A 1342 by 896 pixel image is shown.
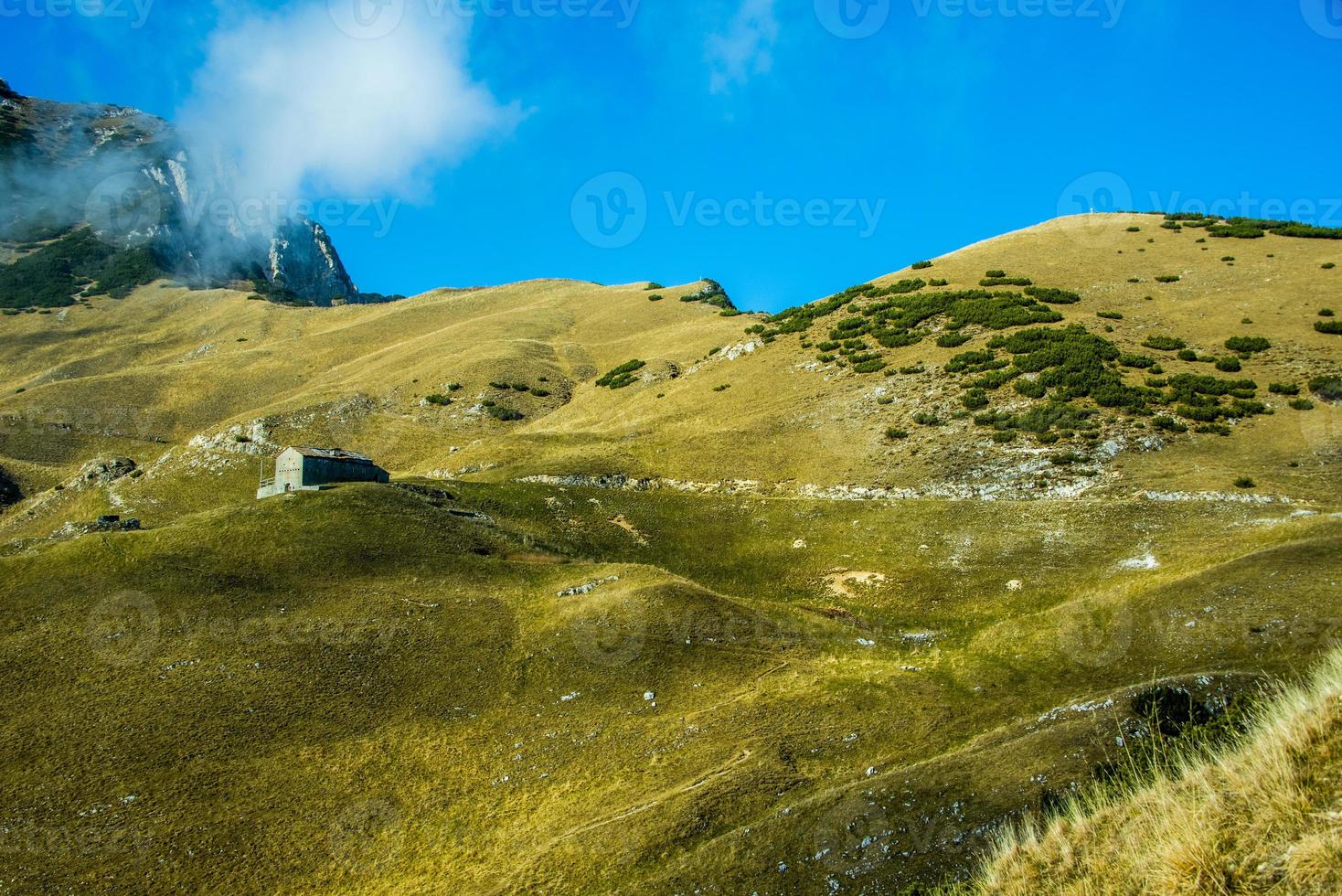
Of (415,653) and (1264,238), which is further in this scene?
(1264,238)

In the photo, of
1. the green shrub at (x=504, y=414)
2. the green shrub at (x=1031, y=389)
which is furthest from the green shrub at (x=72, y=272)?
the green shrub at (x=1031, y=389)

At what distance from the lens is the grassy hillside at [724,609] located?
22.2 metres

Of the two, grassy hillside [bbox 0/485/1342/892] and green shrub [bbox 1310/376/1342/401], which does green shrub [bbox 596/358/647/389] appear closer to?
grassy hillside [bbox 0/485/1342/892]

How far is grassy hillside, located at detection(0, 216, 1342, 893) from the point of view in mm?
22172

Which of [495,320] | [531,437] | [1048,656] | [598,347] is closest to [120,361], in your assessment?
[495,320]

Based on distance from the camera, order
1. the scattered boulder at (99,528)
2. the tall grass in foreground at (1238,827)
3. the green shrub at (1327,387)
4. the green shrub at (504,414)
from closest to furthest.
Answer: the tall grass in foreground at (1238,827) < the scattered boulder at (99,528) < the green shrub at (1327,387) < the green shrub at (504,414)

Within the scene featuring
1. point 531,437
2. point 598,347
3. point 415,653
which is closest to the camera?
point 415,653

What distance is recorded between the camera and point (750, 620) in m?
37.1

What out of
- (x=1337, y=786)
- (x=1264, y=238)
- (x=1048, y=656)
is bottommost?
(x=1048, y=656)

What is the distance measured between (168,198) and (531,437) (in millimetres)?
177373

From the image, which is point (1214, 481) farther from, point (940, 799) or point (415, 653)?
point (415, 653)

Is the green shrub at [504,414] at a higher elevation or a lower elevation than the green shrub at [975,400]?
higher

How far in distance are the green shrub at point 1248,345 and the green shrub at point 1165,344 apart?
2971 mm

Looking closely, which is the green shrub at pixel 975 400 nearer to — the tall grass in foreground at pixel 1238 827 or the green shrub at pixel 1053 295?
the green shrub at pixel 1053 295
